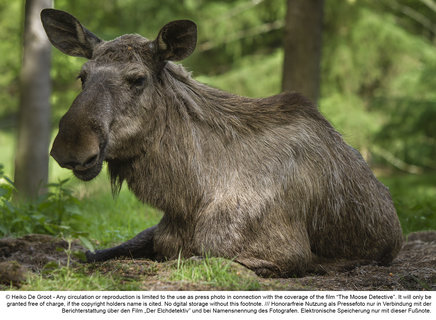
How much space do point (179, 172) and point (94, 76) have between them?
937 millimetres

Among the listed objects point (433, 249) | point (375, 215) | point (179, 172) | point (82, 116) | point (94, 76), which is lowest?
point (433, 249)

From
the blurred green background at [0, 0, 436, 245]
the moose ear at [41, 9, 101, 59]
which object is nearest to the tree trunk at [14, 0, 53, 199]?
the moose ear at [41, 9, 101, 59]

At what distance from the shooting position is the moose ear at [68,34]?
4.32 m

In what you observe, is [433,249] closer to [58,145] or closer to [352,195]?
[352,195]

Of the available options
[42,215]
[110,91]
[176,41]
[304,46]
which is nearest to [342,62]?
[304,46]

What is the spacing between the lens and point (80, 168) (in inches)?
141

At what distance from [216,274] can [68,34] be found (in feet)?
7.63

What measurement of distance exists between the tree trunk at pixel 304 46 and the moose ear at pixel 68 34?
13.1ft

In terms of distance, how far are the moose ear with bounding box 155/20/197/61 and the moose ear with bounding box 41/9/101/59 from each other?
1.93ft

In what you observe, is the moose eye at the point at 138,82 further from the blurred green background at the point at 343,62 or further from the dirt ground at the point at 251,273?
the blurred green background at the point at 343,62

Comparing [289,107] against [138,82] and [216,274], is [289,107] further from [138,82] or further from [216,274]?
[216,274]

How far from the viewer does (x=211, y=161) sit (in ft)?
13.9
